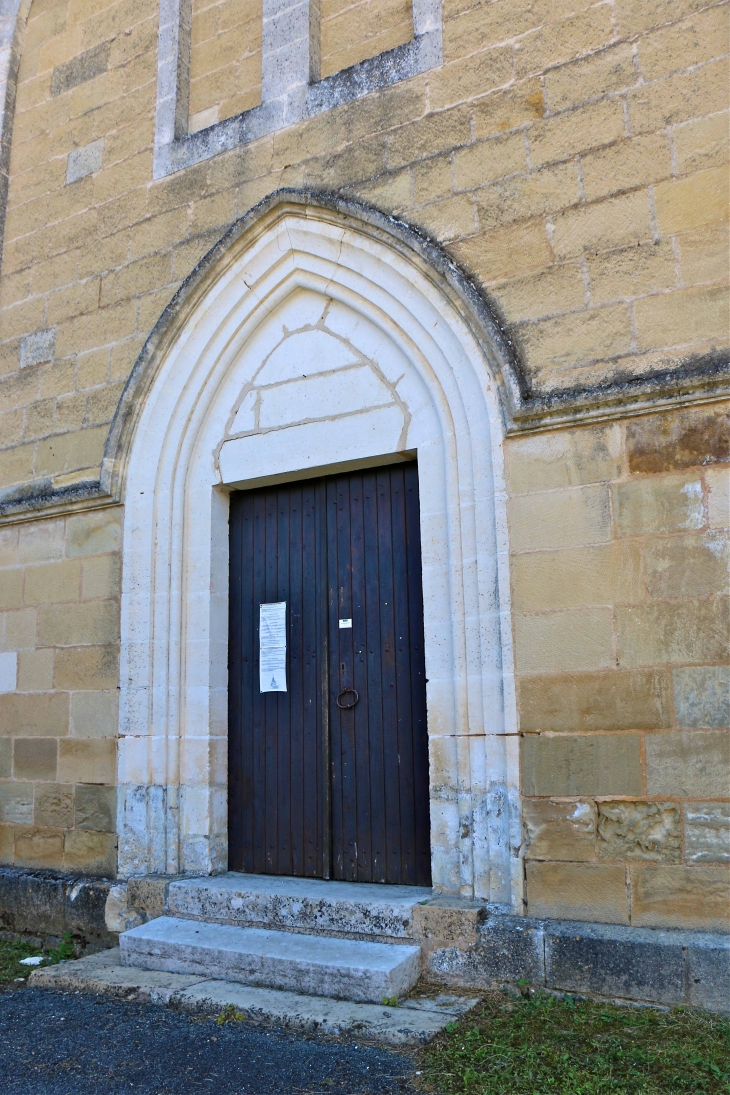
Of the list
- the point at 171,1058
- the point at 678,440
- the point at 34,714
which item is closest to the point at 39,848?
the point at 34,714

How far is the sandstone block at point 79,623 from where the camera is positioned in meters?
5.04

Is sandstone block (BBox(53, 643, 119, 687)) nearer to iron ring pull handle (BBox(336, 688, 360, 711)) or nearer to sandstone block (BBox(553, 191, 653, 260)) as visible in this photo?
iron ring pull handle (BBox(336, 688, 360, 711))

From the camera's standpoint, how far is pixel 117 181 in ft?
18.5

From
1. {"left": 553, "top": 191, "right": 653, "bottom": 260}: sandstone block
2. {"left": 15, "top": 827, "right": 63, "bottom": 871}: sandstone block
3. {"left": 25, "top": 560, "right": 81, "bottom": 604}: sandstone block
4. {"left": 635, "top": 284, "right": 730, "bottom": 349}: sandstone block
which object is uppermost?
{"left": 553, "top": 191, "right": 653, "bottom": 260}: sandstone block

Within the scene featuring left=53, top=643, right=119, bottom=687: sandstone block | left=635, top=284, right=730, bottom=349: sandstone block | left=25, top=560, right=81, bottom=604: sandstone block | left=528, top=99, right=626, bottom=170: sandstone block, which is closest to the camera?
left=635, top=284, right=730, bottom=349: sandstone block

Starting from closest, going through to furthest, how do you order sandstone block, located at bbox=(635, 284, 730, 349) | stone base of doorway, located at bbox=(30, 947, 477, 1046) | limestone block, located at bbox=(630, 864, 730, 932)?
stone base of doorway, located at bbox=(30, 947, 477, 1046) < limestone block, located at bbox=(630, 864, 730, 932) < sandstone block, located at bbox=(635, 284, 730, 349)

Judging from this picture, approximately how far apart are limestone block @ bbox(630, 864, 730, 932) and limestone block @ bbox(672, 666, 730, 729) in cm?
55

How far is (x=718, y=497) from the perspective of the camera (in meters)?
3.58

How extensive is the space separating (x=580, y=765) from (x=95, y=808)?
2735mm

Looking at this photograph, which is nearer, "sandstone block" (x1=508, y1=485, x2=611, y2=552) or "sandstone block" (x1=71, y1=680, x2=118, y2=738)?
"sandstone block" (x1=508, y1=485, x2=611, y2=552)

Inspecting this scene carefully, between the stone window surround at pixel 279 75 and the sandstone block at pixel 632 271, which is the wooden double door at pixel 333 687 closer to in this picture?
the sandstone block at pixel 632 271

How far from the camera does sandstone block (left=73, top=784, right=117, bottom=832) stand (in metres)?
4.85

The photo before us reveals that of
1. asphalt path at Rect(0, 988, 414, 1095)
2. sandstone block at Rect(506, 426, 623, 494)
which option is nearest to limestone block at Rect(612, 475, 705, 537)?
sandstone block at Rect(506, 426, 623, 494)

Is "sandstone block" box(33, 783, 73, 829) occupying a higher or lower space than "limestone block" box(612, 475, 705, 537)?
lower
